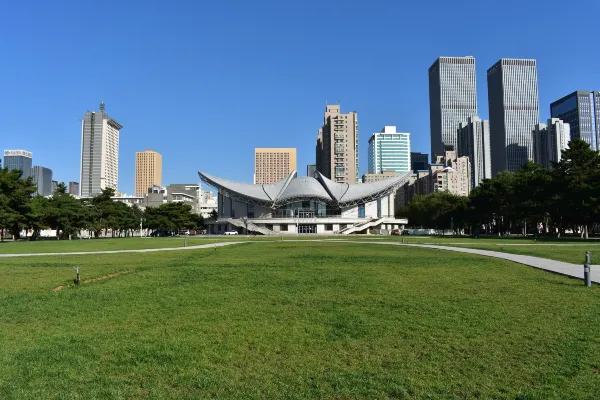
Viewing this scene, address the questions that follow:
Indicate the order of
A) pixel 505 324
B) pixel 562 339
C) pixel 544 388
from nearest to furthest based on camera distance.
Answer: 1. pixel 544 388
2. pixel 562 339
3. pixel 505 324

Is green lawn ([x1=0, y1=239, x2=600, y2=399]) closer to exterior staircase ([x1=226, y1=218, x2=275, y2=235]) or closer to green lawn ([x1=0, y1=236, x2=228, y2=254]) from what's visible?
green lawn ([x1=0, y1=236, x2=228, y2=254])

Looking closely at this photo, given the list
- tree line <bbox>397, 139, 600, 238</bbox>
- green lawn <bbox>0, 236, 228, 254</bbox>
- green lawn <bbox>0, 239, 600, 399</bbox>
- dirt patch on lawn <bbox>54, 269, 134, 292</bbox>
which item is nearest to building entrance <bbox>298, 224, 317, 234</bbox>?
tree line <bbox>397, 139, 600, 238</bbox>

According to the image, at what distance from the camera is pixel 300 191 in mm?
117438

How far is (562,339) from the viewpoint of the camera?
7207mm

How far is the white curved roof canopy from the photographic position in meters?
117

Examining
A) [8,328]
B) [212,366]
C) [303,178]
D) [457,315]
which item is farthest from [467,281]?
[303,178]

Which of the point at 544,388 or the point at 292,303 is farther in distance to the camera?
the point at 292,303

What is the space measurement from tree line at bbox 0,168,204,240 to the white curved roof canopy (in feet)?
49.3

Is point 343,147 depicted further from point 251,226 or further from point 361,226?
point 251,226

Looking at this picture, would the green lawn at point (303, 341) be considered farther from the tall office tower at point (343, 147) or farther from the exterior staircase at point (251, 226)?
the tall office tower at point (343, 147)

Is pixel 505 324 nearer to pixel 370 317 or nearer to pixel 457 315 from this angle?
pixel 457 315

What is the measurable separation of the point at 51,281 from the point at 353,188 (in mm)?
111843

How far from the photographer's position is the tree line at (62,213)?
61.7 m

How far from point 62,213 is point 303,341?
72.8m
